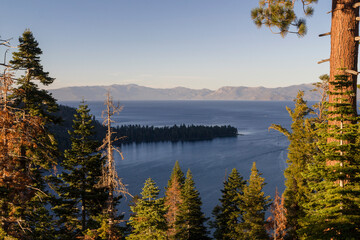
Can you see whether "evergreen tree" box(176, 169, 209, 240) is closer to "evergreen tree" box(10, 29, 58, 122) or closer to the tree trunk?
"evergreen tree" box(10, 29, 58, 122)

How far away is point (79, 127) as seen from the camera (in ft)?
60.8

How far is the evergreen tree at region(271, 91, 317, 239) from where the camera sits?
61.2 ft

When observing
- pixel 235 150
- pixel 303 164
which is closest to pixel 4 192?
pixel 303 164

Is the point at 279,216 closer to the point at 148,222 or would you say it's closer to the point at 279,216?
the point at 279,216

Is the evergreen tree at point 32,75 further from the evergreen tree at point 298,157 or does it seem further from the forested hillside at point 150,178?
the evergreen tree at point 298,157

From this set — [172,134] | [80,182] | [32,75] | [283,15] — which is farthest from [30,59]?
[172,134]

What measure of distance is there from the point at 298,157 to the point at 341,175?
14.1 metres

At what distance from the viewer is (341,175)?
631cm

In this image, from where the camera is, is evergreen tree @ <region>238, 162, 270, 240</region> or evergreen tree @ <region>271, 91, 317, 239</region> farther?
evergreen tree @ <region>238, 162, 270, 240</region>

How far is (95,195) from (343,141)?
16.4 metres

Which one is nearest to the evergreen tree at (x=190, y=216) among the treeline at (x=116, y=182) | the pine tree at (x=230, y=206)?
the treeline at (x=116, y=182)

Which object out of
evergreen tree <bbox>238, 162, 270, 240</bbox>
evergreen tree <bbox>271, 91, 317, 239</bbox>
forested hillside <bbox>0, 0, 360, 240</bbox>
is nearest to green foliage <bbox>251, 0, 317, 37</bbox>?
forested hillside <bbox>0, 0, 360, 240</bbox>

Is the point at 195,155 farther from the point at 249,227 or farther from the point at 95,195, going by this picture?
the point at 95,195

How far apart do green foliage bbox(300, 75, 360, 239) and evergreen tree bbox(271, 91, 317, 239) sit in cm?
1219
